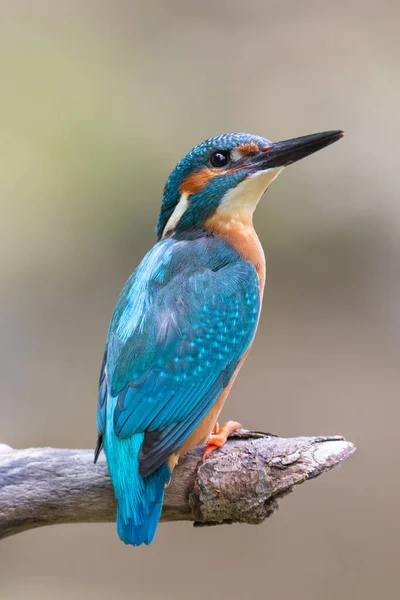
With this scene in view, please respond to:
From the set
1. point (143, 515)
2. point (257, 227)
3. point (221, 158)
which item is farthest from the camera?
point (257, 227)

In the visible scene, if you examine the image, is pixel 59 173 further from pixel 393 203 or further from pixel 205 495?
pixel 205 495

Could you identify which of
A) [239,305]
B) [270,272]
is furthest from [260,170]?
[270,272]

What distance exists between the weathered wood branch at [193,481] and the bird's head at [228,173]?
62 centimetres

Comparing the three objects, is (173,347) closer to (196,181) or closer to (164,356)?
(164,356)

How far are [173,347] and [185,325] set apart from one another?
0.22 ft

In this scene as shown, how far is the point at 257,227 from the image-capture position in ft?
15.0

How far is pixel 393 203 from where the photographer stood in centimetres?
474

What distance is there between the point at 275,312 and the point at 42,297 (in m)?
1.39

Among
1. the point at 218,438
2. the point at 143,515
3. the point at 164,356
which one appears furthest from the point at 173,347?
the point at 143,515

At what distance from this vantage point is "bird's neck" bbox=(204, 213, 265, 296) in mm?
2211

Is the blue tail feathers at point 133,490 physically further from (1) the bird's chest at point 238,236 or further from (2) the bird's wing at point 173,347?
(1) the bird's chest at point 238,236

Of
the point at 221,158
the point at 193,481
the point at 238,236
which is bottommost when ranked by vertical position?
the point at 193,481

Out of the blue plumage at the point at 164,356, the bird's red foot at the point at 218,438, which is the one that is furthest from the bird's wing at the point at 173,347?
the bird's red foot at the point at 218,438

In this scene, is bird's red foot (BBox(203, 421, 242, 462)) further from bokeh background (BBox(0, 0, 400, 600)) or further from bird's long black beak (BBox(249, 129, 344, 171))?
bokeh background (BBox(0, 0, 400, 600))
